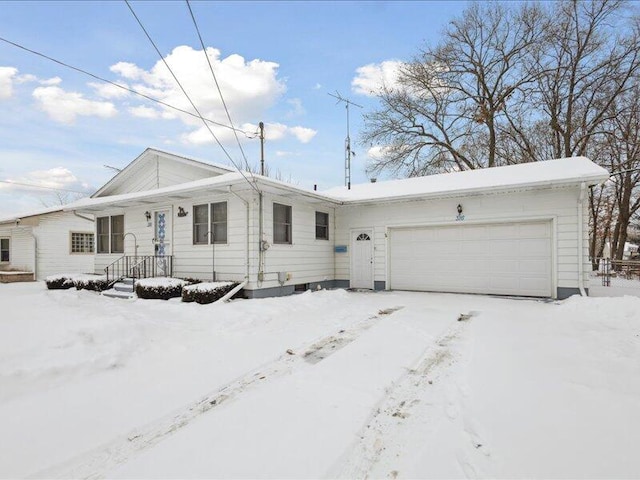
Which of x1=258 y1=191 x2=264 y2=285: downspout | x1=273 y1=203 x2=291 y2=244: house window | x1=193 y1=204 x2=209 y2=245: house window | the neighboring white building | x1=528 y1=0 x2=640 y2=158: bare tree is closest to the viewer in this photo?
x1=258 y1=191 x2=264 y2=285: downspout

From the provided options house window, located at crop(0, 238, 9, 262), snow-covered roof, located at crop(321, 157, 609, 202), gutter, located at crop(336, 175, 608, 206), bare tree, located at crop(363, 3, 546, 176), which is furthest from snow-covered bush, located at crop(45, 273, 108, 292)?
bare tree, located at crop(363, 3, 546, 176)

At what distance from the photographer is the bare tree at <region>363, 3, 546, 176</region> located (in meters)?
19.5

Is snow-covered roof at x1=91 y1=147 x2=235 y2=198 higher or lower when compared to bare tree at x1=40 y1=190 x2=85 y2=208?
lower

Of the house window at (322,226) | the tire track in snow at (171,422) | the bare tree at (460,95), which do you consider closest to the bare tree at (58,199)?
the bare tree at (460,95)

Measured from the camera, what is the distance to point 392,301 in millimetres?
8992

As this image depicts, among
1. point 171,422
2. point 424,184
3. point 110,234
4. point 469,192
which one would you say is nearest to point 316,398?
point 171,422

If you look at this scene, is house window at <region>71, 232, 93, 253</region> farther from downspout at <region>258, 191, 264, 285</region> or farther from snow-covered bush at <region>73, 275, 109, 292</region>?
downspout at <region>258, 191, 264, 285</region>

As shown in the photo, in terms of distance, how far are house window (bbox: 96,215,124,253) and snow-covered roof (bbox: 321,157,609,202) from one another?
24.7 feet

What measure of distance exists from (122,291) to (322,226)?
6.07 metres

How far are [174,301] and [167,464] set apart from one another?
21.8 feet

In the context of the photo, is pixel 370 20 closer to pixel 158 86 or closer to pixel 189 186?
pixel 158 86

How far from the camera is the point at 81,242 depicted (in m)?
17.5

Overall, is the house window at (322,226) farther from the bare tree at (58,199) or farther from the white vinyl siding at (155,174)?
the bare tree at (58,199)

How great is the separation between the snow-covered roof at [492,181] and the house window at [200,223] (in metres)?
4.17
